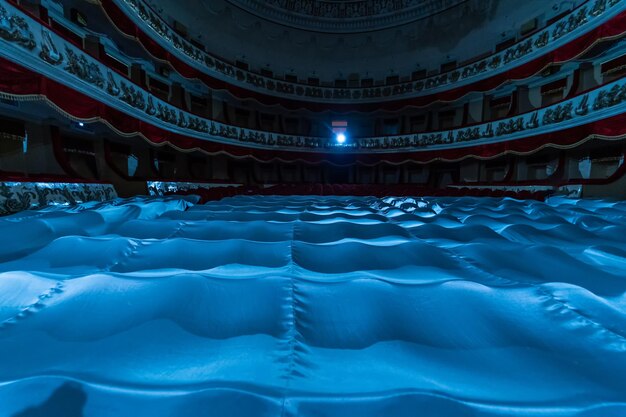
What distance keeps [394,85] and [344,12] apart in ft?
14.3

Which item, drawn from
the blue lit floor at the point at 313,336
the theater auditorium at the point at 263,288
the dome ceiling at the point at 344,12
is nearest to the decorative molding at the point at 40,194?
the theater auditorium at the point at 263,288

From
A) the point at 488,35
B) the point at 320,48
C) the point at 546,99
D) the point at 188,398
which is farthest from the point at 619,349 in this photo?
the point at 320,48

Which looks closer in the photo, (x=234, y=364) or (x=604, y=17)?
(x=234, y=364)

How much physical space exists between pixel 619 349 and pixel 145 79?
1207 cm

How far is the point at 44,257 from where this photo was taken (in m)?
1.44

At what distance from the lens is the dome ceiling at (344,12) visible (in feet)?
41.4

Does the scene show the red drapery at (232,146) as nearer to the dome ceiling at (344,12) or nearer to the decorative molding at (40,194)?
the decorative molding at (40,194)

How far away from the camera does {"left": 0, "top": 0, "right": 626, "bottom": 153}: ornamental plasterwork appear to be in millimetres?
4324

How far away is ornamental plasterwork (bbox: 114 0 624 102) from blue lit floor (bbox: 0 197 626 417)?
8.40m

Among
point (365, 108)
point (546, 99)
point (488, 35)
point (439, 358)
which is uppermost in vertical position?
point (488, 35)

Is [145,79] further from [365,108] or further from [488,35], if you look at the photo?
[488,35]

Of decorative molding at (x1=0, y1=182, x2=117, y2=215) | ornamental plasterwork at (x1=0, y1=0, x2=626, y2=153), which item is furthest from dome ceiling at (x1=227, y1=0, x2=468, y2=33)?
decorative molding at (x1=0, y1=182, x2=117, y2=215)

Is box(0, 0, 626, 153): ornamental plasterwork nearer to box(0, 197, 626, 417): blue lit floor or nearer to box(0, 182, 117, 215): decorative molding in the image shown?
box(0, 182, 117, 215): decorative molding

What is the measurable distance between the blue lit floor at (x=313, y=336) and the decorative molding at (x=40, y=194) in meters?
2.47
